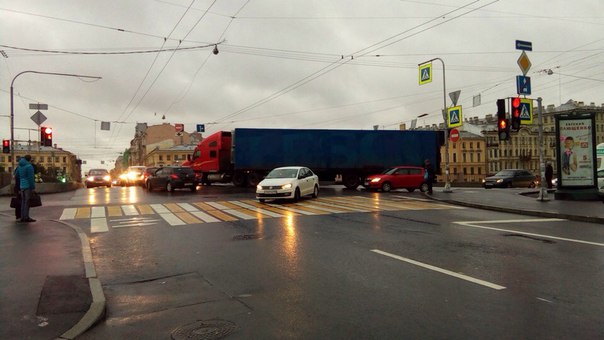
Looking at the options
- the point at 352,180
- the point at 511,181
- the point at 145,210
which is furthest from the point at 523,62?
the point at 511,181

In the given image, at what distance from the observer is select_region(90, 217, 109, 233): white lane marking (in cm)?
1103

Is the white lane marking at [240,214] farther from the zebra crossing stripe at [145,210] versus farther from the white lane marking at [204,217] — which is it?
the zebra crossing stripe at [145,210]

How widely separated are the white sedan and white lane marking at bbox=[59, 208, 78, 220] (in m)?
6.75

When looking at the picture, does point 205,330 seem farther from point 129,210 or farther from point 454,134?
point 454,134

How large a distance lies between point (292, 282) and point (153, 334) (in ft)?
6.97

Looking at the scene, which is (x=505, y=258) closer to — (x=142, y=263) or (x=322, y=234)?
(x=322, y=234)

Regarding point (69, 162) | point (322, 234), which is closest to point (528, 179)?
point (322, 234)

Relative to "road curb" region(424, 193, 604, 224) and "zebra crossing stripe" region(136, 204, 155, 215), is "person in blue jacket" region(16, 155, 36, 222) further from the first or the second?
"road curb" region(424, 193, 604, 224)

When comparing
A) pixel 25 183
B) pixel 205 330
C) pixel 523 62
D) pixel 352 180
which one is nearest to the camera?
pixel 205 330

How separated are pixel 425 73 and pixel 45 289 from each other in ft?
68.5

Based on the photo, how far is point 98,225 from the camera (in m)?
12.0

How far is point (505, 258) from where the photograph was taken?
24.2 ft

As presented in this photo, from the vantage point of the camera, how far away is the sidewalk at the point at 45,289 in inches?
172

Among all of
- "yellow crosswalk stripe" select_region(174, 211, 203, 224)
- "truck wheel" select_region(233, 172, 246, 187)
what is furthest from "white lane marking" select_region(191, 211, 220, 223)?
"truck wheel" select_region(233, 172, 246, 187)
